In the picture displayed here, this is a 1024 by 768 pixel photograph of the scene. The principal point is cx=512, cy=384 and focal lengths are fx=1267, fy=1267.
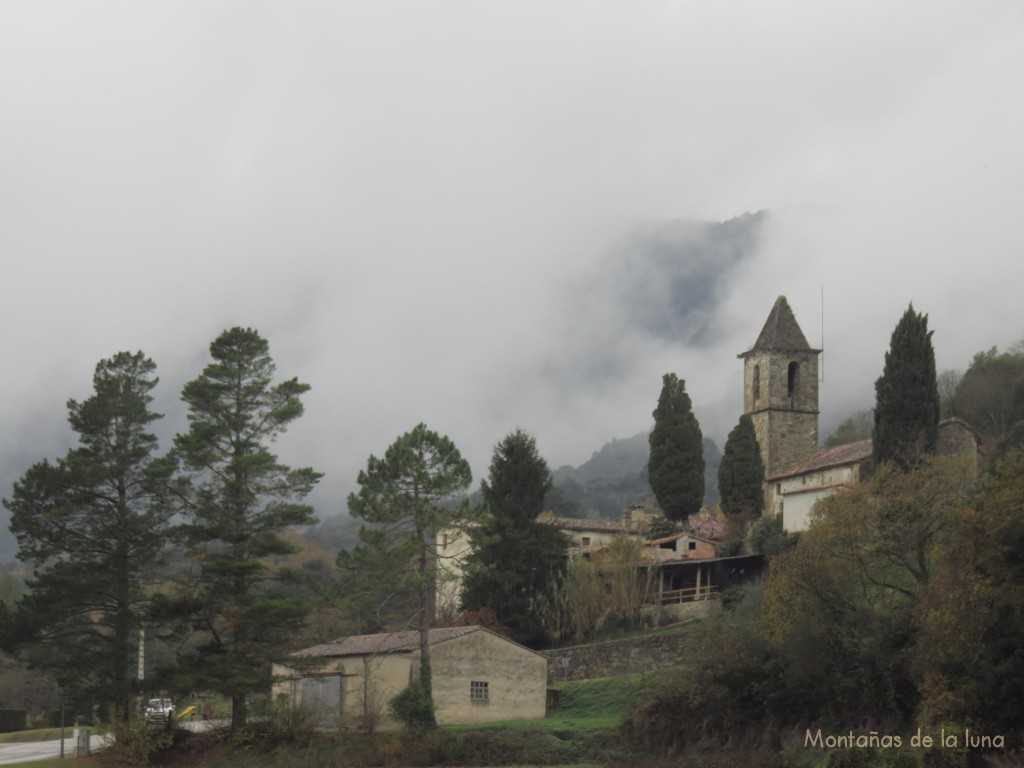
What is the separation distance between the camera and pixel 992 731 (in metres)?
28.0

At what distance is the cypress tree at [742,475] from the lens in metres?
63.5

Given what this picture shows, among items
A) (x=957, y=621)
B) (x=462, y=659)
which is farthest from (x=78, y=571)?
(x=957, y=621)

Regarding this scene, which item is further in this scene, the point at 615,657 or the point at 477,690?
the point at 615,657

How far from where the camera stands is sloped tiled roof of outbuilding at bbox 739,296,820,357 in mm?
71312

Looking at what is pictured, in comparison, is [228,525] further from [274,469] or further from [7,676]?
[7,676]

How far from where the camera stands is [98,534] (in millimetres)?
43156

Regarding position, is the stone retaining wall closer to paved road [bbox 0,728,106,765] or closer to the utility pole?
the utility pole

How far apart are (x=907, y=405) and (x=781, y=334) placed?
20.5m

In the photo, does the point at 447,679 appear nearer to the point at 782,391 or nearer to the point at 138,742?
the point at 138,742

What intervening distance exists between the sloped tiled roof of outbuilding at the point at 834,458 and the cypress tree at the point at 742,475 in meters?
1.08

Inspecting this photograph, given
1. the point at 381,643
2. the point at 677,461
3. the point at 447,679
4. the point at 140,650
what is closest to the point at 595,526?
the point at 677,461

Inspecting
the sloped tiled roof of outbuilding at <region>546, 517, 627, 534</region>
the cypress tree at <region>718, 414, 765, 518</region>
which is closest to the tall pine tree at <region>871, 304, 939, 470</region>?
the cypress tree at <region>718, 414, 765, 518</region>

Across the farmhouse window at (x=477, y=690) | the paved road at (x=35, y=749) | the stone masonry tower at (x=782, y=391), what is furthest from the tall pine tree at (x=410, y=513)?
the stone masonry tower at (x=782, y=391)

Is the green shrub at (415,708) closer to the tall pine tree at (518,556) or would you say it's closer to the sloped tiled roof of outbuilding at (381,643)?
the sloped tiled roof of outbuilding at (381,643)
